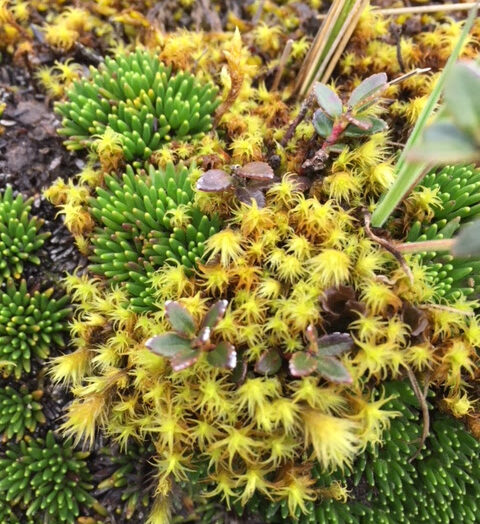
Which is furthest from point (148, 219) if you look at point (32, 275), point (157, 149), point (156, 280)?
point (32, 275)

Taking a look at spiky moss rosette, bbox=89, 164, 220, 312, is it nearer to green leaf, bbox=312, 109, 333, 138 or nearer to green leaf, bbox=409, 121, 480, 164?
green leaf, bbox=312, 109, 333, 138

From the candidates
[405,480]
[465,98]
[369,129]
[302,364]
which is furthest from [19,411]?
[465,98]

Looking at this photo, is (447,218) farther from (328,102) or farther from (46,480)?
(46,480)

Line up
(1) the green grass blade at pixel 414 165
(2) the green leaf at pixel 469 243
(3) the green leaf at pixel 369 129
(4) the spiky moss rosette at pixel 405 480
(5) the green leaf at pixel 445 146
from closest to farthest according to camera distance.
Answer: (5) the green leaf at pixel 445 146
(2) the green leaf at pixel 469 243
(1) the green grass blade at pixel 414 165
(4) the spiky moss rosette at pixel 405 480
(3) the green leaf at pixel 369 129

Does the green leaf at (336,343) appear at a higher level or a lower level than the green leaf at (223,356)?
higher

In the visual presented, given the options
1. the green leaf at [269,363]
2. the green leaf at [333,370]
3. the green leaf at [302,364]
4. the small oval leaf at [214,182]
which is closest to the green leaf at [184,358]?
the green leaf at [269,363]

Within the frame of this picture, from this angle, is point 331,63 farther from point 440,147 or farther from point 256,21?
point 440,147

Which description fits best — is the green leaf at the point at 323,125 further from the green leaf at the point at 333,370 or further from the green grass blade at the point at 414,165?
the green leaf at the point at 333,370

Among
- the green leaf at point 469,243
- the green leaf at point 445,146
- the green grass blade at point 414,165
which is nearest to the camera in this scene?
the green leaf at point 445,146
